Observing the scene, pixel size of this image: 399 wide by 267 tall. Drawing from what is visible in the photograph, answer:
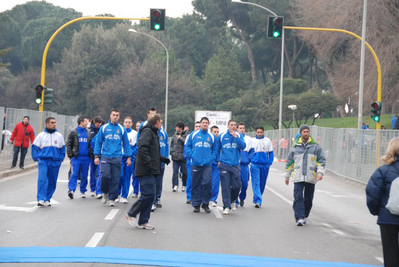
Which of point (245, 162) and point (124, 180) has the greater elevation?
point (245, 162)

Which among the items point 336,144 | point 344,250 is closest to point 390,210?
point 344,250

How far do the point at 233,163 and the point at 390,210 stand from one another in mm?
6504

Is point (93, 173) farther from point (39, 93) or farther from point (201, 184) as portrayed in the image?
point (39, 93)

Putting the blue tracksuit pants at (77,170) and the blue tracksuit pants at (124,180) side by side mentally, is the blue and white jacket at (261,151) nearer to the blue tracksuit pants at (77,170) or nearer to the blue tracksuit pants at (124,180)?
the blue tracksuit pants at (124,180)

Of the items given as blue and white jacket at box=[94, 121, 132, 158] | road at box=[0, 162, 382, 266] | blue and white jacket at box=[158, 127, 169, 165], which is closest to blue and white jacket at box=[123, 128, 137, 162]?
road at box=[0, 162, 382, 266]

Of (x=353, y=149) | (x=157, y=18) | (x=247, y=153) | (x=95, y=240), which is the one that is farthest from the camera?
(x=353, y=149)

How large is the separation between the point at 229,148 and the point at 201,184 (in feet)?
2.99

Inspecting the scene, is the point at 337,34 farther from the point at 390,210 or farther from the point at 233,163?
the point at 390,210

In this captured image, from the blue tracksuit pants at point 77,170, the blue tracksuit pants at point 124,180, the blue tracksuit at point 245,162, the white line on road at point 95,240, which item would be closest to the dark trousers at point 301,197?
the blue tracksuit at point 245,162

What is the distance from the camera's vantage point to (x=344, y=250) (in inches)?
347

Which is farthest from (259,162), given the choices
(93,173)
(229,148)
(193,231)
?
(193,231)

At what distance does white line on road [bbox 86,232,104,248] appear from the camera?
27.1 feet

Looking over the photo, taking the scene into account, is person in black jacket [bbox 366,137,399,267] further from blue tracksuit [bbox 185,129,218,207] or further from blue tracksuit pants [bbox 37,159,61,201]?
blue tracksuit pants [bbox 37,159,61,201]

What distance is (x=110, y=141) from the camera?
12938 millimetres
